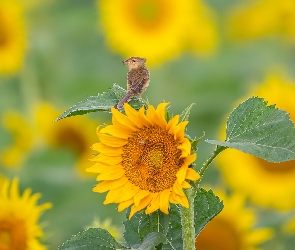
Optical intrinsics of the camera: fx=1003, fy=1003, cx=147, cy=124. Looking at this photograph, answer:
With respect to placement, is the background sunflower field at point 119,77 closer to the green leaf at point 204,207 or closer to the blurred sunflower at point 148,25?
the blurred sunflower at point 148,25

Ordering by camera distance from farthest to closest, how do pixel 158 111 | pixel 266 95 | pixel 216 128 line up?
1. pixel 216 128
2. pixel 266 95
3. pixel 158 111

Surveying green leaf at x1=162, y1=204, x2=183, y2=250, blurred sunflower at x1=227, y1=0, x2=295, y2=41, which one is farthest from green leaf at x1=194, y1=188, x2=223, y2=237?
blurred sunflower at x1=227, y1=0, x2=295, y2=41

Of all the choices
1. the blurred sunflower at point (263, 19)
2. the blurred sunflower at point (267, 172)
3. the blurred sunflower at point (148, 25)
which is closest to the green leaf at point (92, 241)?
the blurred sunflower at point (267, 172)

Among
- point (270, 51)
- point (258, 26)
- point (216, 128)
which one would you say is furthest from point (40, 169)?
point (258, 26)

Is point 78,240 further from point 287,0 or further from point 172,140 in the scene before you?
point 287,0

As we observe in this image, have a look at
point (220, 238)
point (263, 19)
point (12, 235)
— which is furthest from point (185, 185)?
point (263, 19)

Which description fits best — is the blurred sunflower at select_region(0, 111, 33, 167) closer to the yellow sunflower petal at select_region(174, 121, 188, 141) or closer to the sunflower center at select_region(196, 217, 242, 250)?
the sunflower center at select_region(196, 217, 242, 250)
